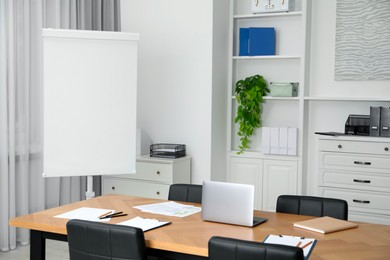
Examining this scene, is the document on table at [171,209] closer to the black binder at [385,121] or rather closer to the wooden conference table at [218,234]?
the wooden conference table at [218,234]

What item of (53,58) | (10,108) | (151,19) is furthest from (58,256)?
(151,19)

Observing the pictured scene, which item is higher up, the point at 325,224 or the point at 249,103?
the point at 249,103

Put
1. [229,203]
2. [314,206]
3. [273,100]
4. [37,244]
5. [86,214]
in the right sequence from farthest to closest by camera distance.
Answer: [273,100] → [314,206] → [86,214] → [37,244] → [229,203]

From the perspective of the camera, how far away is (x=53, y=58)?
436cm

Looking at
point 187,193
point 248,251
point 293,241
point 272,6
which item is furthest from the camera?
point 272,6

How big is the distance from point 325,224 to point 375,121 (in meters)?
2.40

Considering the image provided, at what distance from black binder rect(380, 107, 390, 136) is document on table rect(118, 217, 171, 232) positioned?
9.25 feet

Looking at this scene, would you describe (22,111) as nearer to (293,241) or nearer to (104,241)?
(104,241)

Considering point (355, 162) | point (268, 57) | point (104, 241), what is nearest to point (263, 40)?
point (268, 57)

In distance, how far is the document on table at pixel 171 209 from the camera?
3182mm

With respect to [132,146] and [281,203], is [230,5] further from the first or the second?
[281,203]

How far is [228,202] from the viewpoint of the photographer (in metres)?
2.86

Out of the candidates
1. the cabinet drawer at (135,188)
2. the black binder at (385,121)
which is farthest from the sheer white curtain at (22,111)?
the black binder at (385,121)

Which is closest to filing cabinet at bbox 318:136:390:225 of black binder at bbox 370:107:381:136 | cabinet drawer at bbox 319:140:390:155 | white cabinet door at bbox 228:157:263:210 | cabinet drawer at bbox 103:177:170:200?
cabinet drawer at bbox 319:140:390:155
